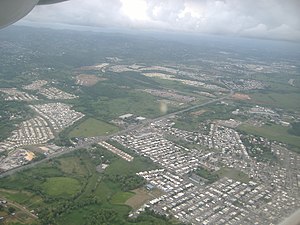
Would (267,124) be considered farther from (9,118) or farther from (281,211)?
(9,118)

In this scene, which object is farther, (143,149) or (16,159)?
(143,149)

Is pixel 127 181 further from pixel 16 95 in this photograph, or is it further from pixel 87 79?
pixel 87 79

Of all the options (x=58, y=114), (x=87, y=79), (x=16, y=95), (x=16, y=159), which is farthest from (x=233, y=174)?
(x=87, y=79)

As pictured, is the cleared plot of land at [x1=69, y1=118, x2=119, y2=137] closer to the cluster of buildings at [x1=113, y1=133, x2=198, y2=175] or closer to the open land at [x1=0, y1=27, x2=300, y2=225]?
the open land at [x1=0, y1=27, x2=300, y2=225]

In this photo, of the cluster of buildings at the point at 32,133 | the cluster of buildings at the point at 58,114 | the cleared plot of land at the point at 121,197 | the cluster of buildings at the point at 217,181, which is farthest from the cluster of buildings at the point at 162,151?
the cluster of buildings at the point at 58,114

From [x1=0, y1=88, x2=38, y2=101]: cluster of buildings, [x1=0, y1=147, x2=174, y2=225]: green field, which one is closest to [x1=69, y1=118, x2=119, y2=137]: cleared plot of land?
[x1=0, y1=147, x2=174, y2=225]: green field

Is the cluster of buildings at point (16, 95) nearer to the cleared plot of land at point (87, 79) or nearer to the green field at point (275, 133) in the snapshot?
the cleared plot of land at point (87, 79)
